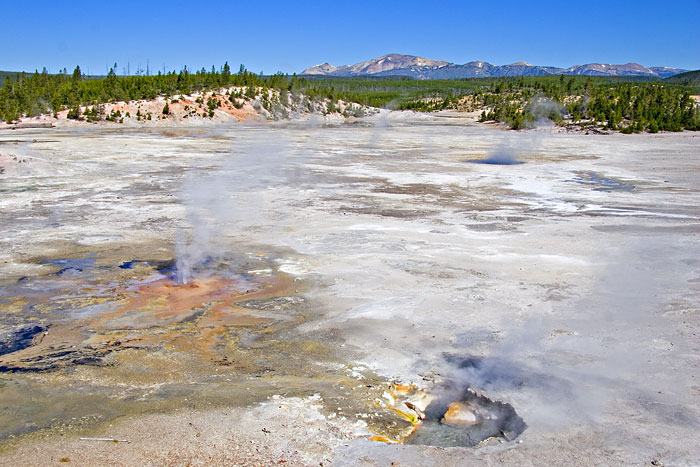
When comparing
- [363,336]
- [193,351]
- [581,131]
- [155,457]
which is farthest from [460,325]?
[581,131]

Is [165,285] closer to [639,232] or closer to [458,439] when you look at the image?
[458,439]

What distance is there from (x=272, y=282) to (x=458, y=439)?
454cm

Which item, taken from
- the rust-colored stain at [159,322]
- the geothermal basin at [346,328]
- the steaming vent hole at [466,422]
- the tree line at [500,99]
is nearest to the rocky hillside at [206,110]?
the tree line at [500,99]

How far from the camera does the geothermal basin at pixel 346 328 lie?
482 cm

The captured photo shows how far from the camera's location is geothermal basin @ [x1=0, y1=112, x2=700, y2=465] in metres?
4.82

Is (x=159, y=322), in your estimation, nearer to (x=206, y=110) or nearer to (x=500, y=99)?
(x=206, y=110)

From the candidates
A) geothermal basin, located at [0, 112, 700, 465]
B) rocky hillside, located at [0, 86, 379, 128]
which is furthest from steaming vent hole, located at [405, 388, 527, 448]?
rocky hillside, located at [0, 86, 379, 128]

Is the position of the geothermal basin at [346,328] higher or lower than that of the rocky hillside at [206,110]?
lower

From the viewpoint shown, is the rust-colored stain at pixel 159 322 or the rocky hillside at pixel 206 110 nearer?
Result: the rust-colored stain at pixel 159 322

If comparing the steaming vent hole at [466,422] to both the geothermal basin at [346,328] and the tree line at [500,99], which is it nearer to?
the geothermal basin at [346,328]

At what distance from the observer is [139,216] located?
1347cm

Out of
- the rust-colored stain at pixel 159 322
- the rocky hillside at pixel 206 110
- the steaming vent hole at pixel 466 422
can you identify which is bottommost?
the steaming vent hole at pixel 466 422

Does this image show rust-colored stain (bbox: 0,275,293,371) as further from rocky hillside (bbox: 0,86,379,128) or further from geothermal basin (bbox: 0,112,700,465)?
rocky hillside (bbox: 0,86,379,128)

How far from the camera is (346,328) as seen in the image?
7.23 m
